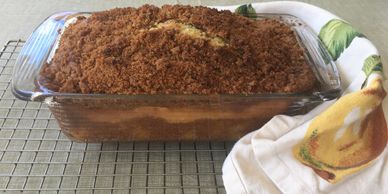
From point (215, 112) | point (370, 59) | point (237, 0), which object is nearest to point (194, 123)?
point (215, 112)

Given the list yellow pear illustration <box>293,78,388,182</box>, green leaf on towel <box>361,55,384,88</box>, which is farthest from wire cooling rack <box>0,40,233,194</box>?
green leaf on towel <box>361,55,384,88</box>

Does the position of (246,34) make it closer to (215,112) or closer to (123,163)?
(215,112)

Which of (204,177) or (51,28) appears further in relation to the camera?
(51,28)

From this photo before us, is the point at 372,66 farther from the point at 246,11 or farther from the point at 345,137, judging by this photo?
the point at 246,11

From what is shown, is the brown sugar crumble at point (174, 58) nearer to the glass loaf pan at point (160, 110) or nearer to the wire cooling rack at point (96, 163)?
the glass loaf pan at point (160, 110)

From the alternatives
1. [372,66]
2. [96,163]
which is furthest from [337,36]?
[96,163]

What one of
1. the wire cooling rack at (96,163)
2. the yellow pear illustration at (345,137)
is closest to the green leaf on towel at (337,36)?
the yellow pear illustration at (345,137)
